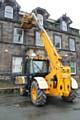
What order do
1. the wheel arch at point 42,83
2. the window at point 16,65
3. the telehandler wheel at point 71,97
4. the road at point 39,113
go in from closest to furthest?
the road at point 39,113 < the wheel arch at point 42,83 < the telehandler wheel at point 71,97 < the window at point 16,65

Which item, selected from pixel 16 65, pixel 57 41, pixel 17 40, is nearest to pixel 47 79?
pixel 16 65

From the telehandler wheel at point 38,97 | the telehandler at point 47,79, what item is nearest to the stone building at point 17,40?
the telehandler at point 47,79

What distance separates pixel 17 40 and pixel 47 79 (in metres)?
11.9

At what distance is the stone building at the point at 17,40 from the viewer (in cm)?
2219

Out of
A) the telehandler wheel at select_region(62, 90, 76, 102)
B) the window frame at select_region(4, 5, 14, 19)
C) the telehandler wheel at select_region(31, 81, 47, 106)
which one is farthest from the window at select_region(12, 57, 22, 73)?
the telehandler wheel at select_region(31, 81, 47, 106)

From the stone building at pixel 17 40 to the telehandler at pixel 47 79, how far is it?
24.7 ft

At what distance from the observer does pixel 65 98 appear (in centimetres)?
1268

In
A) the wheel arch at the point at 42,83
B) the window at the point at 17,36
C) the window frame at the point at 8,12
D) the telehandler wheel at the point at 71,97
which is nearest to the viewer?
the wheel arch at the point at 42,83

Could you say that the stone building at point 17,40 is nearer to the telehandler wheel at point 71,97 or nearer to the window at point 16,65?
the window at point 16,65

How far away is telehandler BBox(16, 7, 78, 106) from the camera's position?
1110 centimetres

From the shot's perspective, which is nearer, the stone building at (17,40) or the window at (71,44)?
the stone building at (17,40)

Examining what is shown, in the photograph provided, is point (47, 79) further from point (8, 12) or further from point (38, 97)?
point (8, 12)

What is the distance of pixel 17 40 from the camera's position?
23.4 meters

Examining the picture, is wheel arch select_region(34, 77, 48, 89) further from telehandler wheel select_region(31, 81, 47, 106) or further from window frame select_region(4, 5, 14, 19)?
window frame select_region(4, 5, 14, 19)
